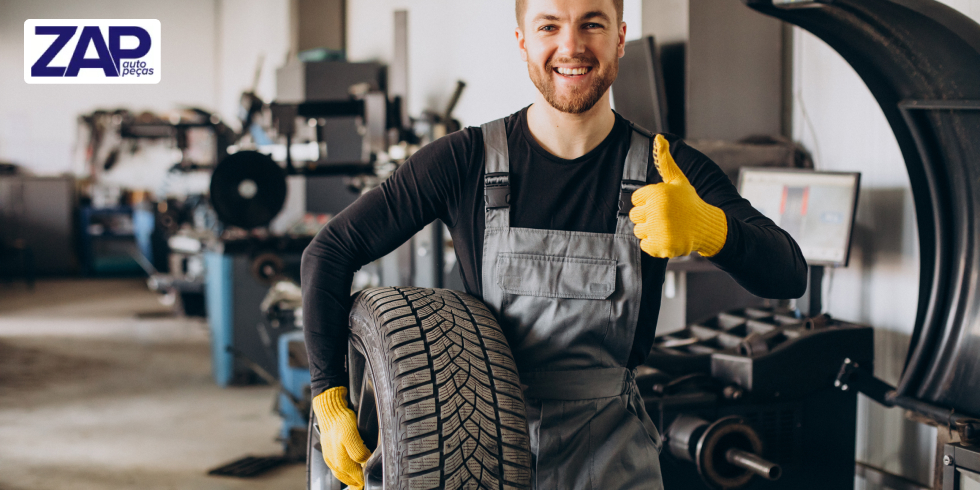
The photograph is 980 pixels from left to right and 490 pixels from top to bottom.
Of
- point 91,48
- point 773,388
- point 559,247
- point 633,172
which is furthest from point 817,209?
point 91,48

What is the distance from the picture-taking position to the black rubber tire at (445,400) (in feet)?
3.32

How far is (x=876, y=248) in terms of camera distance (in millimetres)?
2246

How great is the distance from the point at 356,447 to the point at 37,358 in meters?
4.48

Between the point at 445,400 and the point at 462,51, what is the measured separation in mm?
3935

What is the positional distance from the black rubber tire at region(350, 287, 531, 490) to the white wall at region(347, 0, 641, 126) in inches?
78.5

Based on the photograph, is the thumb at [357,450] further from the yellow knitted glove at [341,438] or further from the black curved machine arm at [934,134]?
the black curved machine arm at [934,134]

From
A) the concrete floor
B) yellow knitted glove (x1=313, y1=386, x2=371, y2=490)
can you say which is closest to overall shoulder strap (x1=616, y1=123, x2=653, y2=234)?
yellow knitted glove (x1=313, y1=386, x2=371, y2=490)

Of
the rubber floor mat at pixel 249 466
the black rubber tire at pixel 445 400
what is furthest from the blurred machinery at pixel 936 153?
the rubber floor mat at pixel 249 466

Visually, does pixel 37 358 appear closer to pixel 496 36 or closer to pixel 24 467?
pixel 24 467

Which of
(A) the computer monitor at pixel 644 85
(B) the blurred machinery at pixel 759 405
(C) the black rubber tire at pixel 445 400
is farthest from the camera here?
(A) the computer monitor at pixel 644 85

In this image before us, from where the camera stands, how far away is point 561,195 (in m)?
1.21

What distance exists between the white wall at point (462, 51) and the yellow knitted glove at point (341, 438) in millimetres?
2023

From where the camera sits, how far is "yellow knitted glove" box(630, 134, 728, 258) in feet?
3.37

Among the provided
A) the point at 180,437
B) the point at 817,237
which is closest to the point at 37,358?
the point at 180,437
